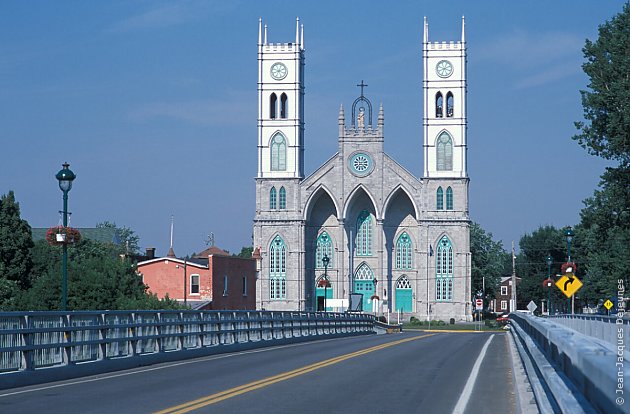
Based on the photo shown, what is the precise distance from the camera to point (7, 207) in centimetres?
6769

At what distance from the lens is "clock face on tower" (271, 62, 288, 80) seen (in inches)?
4311

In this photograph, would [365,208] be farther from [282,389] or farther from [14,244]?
[282,389]

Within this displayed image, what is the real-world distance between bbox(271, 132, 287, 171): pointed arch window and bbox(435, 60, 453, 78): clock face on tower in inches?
658

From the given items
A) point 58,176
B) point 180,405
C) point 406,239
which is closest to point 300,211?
point 406,239

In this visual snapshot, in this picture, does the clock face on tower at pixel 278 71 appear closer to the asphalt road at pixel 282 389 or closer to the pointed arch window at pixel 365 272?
the pointed arch window at pixel 365 272

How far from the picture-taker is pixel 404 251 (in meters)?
110

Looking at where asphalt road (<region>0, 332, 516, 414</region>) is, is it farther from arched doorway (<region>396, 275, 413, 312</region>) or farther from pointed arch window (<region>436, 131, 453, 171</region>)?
arched doorway (<region>396, 275, 413, 312</region>)

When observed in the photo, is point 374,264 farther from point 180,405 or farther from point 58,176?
point 180,405

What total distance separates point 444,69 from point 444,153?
847 cm

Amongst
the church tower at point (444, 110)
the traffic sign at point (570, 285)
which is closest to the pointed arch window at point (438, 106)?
the church tower at point (444, 110)

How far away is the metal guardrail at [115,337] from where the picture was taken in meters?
16.7

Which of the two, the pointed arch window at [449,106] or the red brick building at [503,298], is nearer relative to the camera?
the pointed arch window at [449,106]

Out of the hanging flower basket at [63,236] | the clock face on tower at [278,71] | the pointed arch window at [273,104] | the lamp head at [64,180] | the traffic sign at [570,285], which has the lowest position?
the traffic sign at [570,285]

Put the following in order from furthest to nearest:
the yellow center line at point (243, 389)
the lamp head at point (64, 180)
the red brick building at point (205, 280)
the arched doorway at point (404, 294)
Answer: the arched doorway at point (404, 294)
the red brick building at point (205, 280)
the lamp head at point (64, 180)
the yellow center line at point (243, 389)
